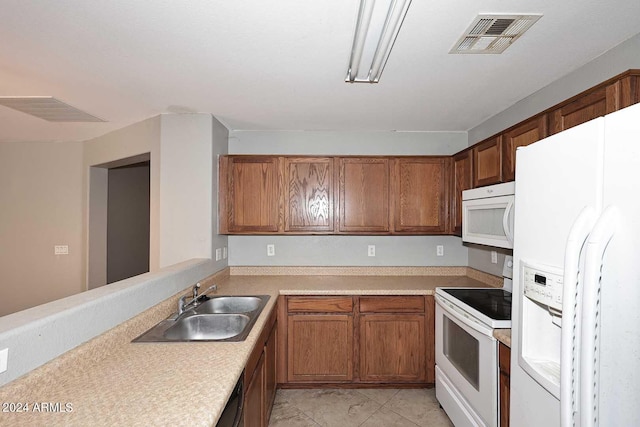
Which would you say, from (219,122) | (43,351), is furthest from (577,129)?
(219,122)

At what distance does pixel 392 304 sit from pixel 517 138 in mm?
1566

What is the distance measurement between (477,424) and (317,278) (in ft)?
5.55

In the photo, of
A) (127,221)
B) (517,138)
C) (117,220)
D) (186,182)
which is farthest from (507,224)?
(127,221)

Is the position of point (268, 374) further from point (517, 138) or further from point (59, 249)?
Answer: point (59, 249)

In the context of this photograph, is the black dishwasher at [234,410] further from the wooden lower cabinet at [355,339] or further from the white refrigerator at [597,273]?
the wooden lower cabinet at [355,339]

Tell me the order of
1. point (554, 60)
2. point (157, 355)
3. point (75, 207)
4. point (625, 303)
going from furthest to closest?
point (75, 207) < point (554, 60) < point (157, 355) < point (625, 303)

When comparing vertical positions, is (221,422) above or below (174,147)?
below

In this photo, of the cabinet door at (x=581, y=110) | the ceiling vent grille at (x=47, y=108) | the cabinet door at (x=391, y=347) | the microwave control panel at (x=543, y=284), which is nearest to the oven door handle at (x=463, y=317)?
the cabinet door at (x=391, y=347)

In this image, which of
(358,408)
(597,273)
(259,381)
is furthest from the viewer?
(358,408)

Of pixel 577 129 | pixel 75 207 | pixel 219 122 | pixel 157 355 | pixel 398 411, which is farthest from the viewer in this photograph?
pixel 75 207

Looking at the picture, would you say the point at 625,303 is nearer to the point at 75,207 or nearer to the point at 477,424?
the point at 477,424

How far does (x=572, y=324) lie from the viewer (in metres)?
0.88

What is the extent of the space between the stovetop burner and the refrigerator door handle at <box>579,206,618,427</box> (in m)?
0.98

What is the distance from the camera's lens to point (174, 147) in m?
2.81
